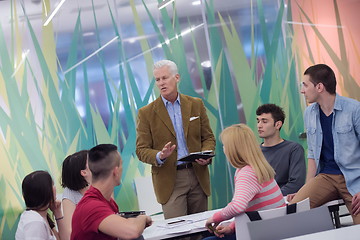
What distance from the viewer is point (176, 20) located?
6.95m

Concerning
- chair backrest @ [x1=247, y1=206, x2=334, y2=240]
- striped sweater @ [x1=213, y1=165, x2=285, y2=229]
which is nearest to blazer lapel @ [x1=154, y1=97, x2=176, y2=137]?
striped sweater @ [x1=213, y1=165, x2=285, y2=229]

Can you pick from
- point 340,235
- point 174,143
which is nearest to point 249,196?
point 340,235

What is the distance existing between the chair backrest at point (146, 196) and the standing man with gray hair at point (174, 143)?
182 centimetres

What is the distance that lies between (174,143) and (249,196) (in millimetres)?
1623

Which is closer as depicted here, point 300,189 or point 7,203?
point 300,189

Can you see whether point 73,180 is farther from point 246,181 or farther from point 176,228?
point 246,181

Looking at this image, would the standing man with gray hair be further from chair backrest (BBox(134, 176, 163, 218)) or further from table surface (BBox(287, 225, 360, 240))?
table surface (BBox(287, 225, 360, 240))

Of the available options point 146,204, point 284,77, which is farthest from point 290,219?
point 284,77

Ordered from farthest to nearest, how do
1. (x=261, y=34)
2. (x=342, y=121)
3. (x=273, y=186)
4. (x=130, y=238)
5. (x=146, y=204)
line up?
(x=261, y=34)
(x=146, y=204)
(x=342, y=121)
(x=273, y=186)
(x=130, y=238)

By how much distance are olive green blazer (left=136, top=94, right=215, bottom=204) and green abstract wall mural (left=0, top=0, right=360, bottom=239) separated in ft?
→ 6.30

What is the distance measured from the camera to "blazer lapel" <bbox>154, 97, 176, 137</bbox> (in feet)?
15.9

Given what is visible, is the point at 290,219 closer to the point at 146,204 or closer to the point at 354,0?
the point at 146,204

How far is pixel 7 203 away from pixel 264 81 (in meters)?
3.33

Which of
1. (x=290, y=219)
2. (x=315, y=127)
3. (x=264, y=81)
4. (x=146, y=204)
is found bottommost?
(x=146, y=204)
